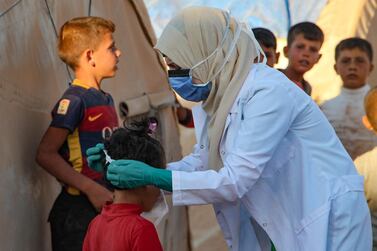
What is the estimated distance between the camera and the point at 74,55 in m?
3.99

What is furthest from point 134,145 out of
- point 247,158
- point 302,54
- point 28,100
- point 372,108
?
point 302,54

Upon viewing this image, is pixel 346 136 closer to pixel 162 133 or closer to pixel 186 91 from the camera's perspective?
pixel 162 133

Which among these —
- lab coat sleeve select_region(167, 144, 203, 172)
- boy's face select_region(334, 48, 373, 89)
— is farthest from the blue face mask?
boy's face select_region(334, 48, 373, 89)

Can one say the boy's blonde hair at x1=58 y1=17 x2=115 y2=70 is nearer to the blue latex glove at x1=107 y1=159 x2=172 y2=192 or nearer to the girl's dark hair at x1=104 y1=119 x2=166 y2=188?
the girl's dark hair at x1=104 y1=119 x2=166 y2=188

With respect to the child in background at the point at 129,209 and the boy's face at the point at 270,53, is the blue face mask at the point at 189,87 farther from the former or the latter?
the boy's face at the point at 270,53

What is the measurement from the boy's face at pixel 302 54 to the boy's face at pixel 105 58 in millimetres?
1832

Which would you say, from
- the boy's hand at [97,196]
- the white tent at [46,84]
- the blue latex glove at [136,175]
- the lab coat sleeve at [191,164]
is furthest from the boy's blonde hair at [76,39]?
the blue latex glove at [136,175]

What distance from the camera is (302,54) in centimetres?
577

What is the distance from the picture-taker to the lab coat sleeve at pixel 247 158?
296 centimetres

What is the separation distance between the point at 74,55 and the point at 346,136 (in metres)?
2.42

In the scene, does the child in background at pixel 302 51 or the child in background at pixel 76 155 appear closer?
the child in background at pixel 76 155

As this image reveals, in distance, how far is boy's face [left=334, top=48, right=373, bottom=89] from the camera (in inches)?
240

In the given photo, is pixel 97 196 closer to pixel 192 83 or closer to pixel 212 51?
pixel 192 83

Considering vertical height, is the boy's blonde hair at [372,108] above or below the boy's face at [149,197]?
below
